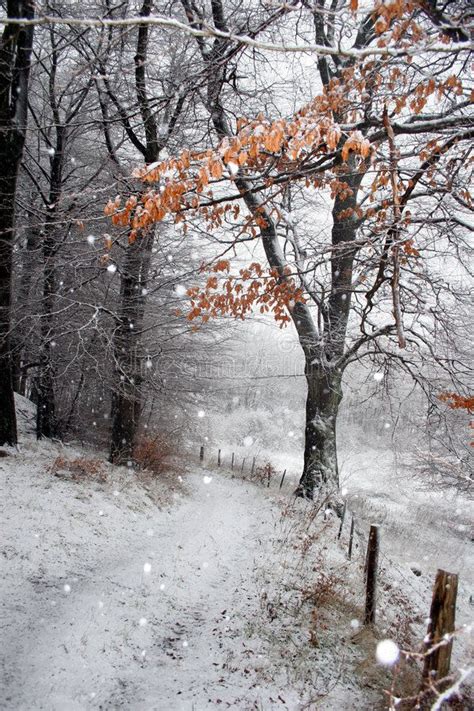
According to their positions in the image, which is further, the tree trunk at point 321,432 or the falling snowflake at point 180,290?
the falling snowflake at point 180,290

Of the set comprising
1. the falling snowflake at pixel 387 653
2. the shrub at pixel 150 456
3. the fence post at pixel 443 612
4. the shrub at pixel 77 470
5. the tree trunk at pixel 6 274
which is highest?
the tree trunk at pixel 6 274

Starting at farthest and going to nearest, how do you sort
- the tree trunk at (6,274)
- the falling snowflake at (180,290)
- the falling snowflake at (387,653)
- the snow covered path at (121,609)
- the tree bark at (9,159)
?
the falling snowflake at (180,290) → the tree trunk at (6,274) → the tree bark at (9,159) → the falling snowflake at (387,653) → the snow covered path at (121,609)

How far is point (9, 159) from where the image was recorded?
8039 millimetres

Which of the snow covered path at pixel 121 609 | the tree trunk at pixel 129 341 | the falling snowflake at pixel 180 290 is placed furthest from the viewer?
the falling snowflake at pixel 180 290

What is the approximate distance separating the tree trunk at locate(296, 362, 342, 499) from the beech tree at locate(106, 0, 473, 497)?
3 centimetres

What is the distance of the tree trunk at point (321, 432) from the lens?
10.1 meters

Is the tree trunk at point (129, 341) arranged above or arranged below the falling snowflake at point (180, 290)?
below

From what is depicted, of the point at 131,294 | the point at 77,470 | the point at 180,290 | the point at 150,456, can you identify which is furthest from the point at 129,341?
the point at 150,456

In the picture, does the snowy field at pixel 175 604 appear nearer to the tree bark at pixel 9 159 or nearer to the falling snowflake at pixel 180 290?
the tree bark at pixel 9 159

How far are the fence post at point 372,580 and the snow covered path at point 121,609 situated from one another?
1.48 meters

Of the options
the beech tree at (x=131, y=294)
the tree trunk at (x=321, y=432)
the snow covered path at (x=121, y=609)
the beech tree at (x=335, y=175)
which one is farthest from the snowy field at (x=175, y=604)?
the beech tree at (x=335, y=175)

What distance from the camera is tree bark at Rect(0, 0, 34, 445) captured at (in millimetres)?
7602

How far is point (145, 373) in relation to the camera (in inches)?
425

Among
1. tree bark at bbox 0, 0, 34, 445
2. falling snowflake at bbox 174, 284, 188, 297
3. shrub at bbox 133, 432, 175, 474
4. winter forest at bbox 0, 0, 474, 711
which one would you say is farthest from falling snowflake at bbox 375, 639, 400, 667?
falling snowflake at bbox 174, 284, 188, 297
